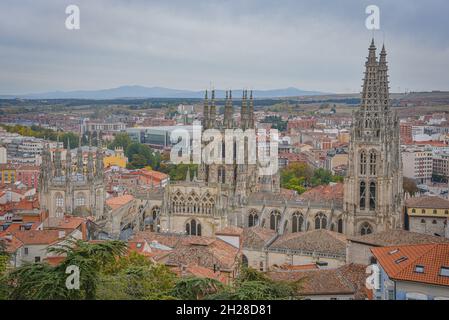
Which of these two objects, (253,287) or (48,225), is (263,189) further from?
(253,287)

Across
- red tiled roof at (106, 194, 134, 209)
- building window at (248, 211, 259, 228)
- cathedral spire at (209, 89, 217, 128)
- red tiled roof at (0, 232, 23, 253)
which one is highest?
cathedral spire at (209, 89, 217, 128)

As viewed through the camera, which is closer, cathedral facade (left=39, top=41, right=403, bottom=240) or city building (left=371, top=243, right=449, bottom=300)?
city building (left=371, top=243, right=449, bottom=300)

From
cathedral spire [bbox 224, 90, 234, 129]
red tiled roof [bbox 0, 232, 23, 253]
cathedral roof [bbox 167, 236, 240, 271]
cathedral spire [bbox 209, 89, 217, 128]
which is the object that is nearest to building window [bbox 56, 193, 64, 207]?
red tiled roof [bbox 0, 232, 23, 253]

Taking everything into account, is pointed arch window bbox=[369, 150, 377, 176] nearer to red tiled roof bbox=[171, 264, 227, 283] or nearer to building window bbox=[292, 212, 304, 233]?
building window bbox=[292, 212, 304, 233]

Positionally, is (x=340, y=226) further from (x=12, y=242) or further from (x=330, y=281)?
(x=12, y=242)

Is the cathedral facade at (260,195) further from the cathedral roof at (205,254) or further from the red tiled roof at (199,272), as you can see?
the red tiled roof at (199,272)

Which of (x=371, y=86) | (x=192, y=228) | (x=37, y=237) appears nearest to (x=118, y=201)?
(x=192, y=228)

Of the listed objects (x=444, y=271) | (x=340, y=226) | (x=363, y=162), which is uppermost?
(x=363, y=162)

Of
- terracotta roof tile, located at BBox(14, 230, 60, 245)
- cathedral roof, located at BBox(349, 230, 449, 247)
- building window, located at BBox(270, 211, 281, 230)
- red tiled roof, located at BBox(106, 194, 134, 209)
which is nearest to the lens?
cathedral roof, located at BBox(349, 230, 449, 247)

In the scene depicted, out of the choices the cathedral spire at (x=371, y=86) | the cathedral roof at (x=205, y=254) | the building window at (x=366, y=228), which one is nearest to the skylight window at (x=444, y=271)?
the cathedral roof at (x=205, y=254)
